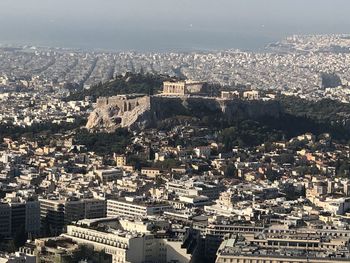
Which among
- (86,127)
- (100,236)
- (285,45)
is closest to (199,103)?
(86,127)

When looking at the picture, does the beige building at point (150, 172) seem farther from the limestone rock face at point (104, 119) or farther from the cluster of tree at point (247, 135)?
the limestone rock face at point (104, 119)

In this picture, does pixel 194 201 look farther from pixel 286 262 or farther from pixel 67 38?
pixel 67 38

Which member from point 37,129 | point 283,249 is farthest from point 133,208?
point 37,129

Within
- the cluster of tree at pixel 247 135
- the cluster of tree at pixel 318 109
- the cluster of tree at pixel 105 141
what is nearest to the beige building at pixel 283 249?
the cluster of tree at pixel 105 141

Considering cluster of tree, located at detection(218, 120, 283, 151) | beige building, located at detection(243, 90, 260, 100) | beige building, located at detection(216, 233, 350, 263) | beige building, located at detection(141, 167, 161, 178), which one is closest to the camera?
beige building, located at detection(216, 233, 350, 263)

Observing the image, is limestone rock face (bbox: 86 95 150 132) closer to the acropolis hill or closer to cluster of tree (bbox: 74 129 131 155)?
the acropolis hill

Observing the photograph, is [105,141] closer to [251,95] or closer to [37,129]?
[37,129]

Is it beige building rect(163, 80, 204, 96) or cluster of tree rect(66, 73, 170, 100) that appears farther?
cluster of tree rect(66, 73, 170, 100)

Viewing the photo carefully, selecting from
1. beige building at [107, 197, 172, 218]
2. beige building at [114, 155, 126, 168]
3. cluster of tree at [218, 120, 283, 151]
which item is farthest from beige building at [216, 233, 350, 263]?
cluster of tree at [218, 120, 283, 151]
